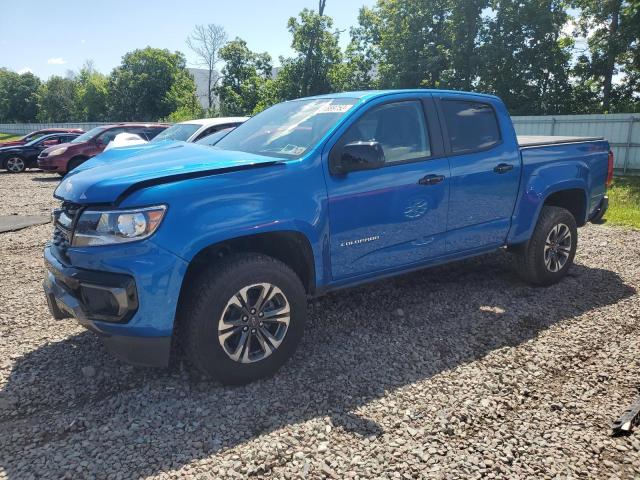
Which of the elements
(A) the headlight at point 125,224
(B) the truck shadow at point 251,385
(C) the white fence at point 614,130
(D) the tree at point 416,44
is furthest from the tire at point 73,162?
(D) the tree at point 416,44

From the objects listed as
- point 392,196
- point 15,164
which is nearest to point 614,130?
point 392,196

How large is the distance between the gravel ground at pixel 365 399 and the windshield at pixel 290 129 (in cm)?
152

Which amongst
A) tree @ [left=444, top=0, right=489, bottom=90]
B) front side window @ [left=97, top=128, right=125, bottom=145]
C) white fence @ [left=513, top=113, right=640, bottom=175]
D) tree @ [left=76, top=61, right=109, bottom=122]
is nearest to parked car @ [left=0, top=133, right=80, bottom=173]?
front side window @ [left=97, top=128, right=125, bottom=145]

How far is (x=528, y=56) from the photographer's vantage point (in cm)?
2372

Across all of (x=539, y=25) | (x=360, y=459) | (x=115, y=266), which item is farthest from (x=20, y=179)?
(x=539, y=25)

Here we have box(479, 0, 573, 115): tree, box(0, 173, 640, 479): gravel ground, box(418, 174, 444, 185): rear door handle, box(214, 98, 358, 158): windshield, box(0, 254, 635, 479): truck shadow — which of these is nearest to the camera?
box(0, 173, 640, 479): gravel ground

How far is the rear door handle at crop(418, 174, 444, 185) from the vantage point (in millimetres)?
3966

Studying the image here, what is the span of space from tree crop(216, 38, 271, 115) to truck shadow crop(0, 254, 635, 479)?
33.5 meters

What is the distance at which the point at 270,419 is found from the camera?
297 centimetres

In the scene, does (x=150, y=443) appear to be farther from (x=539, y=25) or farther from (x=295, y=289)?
(x=539, y=25)

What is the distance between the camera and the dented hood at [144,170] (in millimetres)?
2953

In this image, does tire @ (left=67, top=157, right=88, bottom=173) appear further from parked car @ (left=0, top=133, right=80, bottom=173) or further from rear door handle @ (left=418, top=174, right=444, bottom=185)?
rear door handle @ (left=418, top=174, right=444, bottom=185)

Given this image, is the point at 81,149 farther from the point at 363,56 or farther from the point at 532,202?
the point at 363,56

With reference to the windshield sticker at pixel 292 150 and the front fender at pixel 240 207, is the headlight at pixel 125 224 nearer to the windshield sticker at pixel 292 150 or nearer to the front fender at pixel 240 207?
the front fender at pixel 240 207
